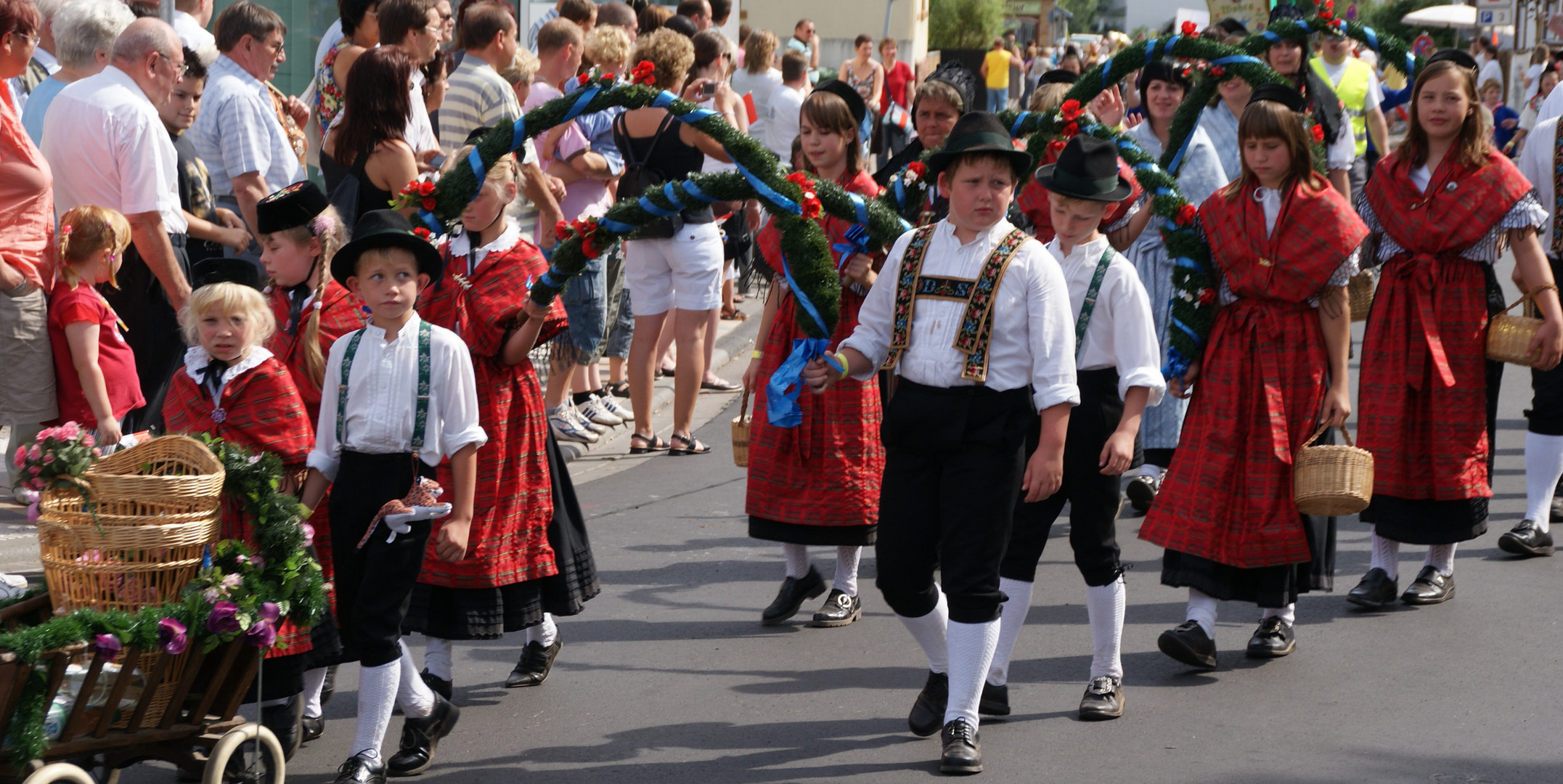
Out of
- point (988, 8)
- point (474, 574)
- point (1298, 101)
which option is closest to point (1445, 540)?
point (1298, 101)

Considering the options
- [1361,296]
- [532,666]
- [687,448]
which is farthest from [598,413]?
[1361,296]

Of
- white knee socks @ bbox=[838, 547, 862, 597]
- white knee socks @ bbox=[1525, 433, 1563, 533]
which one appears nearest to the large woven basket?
white knee socks @ bbox=[838, 547, 862, 597]

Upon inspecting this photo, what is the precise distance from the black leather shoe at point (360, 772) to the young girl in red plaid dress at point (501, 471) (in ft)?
2.05

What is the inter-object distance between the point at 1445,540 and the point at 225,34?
566 cm

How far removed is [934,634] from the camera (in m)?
4.80

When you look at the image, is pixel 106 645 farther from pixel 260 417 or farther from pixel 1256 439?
pixel 1256 439

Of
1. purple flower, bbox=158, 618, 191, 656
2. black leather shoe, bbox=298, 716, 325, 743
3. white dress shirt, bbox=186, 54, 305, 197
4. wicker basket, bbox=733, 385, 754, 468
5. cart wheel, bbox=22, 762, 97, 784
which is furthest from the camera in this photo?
white dress shirt, bbox=186, 54, 305, 197

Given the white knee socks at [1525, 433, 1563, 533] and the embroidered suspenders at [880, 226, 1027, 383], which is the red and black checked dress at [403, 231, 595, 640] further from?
the white knee socks at [1525, 433, 1563, 533]

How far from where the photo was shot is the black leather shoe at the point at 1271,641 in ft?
18.4

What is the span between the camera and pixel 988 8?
45.5 meters

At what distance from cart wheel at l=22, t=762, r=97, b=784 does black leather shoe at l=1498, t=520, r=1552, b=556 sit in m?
5.71

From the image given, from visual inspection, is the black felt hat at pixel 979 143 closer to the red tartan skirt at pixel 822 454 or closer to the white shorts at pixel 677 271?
the red tartan skirt at pixel 822 454

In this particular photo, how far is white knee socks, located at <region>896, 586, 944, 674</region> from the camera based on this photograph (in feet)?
15.7

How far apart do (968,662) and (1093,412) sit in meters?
0.92
